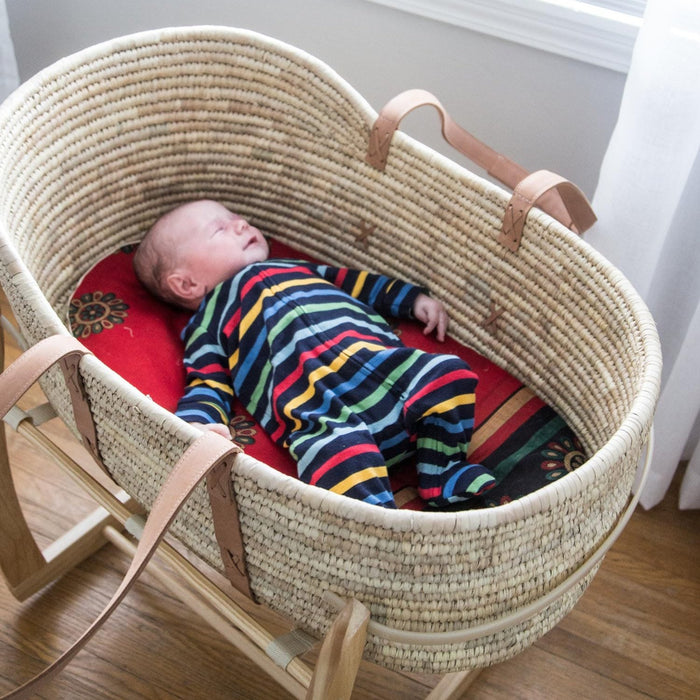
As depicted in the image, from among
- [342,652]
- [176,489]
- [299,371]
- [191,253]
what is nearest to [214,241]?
[191,253]

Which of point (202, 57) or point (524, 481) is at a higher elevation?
point (202, 57)

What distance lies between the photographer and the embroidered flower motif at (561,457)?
1044mm

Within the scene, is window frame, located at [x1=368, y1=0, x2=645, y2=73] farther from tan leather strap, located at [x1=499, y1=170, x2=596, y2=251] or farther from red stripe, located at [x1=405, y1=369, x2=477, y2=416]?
red stripe, located at [x1=405, y1=369, x2=477, y2=416]

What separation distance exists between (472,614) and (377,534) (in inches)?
5.6

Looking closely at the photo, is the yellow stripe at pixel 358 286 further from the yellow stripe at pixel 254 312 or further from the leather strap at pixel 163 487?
the leather strap at pixel 163 487

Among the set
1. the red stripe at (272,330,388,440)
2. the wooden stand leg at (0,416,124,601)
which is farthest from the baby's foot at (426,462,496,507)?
the wooden stand leg at (0,416,124,601)

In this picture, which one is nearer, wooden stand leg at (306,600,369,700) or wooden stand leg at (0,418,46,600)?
wooden stand leg at (306,600,369,700)

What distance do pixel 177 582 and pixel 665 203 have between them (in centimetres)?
78

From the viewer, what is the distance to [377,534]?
0.71 meters

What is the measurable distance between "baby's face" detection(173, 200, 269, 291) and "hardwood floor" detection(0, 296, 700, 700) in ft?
1.45

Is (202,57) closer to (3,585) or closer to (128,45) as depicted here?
(128,45)

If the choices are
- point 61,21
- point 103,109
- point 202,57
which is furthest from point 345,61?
point 61,21

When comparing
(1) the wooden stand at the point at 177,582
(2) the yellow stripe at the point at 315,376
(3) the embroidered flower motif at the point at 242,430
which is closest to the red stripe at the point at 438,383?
(2) the yellow stripe at the point at 315,376

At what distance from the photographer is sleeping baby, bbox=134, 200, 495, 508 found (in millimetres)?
1001
